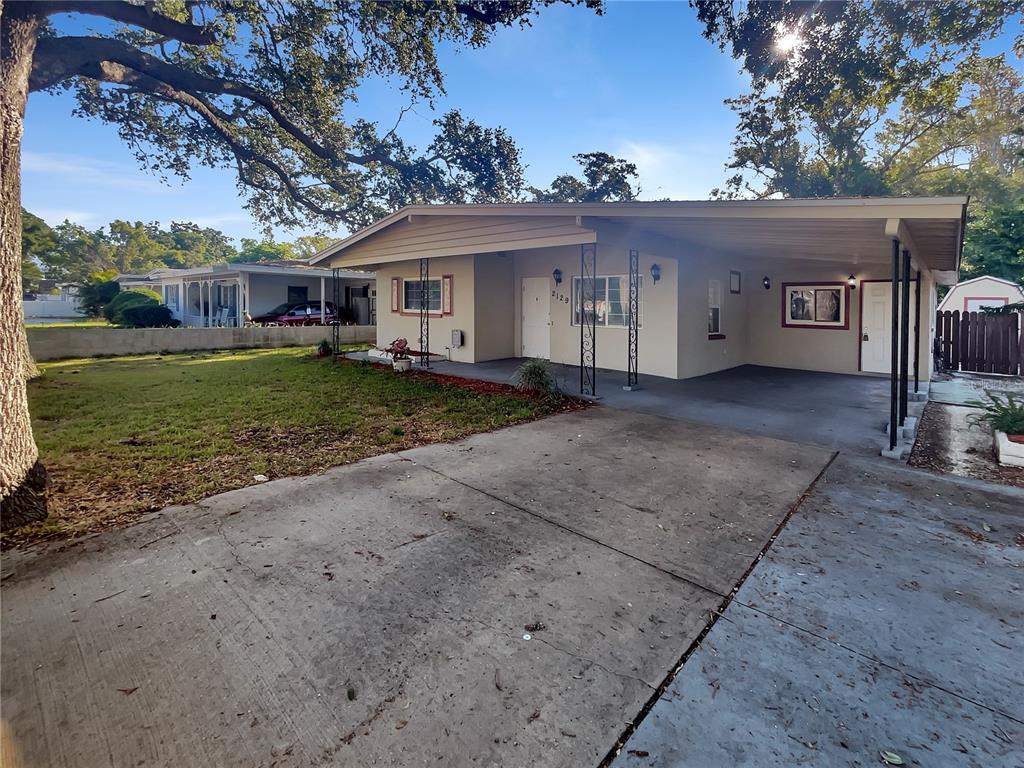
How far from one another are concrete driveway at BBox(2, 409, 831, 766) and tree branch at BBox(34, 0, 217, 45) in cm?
752

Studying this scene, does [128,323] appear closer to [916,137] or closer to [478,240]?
[478,240]

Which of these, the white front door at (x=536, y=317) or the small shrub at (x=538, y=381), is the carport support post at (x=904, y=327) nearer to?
the small shrub at (x=538, y=381)

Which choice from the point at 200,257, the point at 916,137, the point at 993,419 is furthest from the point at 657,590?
the point at 200,257

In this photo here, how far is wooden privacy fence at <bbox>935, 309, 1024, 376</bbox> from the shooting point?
11.6 m

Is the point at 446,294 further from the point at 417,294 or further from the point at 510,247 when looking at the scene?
the point at 510,247

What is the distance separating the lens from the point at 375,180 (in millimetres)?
16906

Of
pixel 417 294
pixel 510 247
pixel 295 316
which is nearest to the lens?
pixel 510 247

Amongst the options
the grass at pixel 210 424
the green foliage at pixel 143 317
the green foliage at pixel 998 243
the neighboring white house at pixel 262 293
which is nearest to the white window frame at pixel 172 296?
the neighboring white house at pixel 262 293

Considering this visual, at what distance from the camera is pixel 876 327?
36.0 ft

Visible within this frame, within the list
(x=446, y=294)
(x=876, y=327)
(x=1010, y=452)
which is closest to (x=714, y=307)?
(x=876, y=327)

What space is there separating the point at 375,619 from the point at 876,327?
40.4 feet

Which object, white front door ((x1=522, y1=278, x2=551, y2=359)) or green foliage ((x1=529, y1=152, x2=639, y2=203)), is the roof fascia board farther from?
green foliage ((x1=529, y1=152, x2=639, y2=203))

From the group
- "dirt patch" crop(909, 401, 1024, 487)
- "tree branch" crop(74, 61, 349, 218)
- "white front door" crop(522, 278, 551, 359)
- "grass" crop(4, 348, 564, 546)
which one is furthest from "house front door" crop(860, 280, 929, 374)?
"tree branch" crop(74, 61, 349, 218)

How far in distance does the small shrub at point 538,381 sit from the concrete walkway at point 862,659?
4.82 metres
